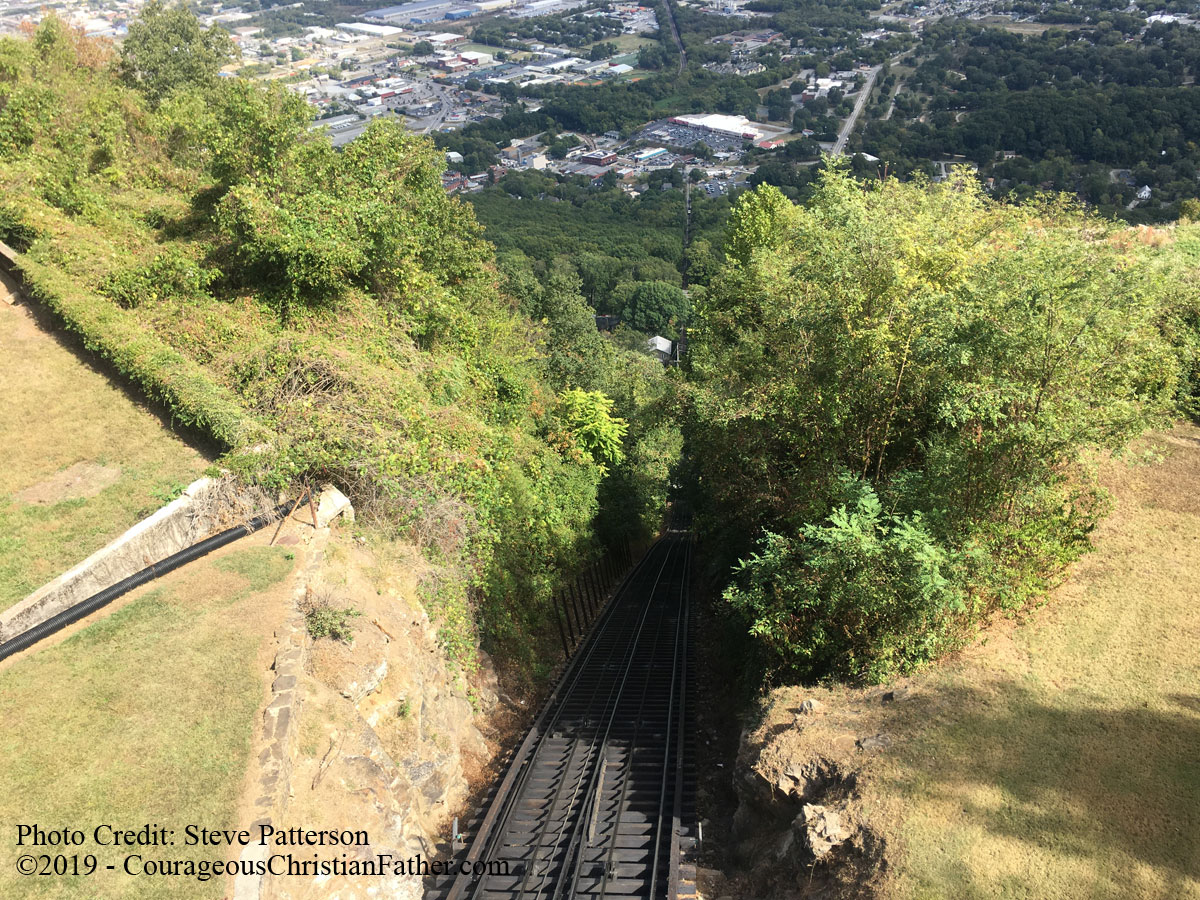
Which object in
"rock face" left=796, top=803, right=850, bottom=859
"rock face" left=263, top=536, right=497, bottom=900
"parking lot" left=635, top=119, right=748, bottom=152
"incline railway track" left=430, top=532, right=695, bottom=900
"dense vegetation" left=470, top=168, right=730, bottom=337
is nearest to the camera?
"rock face" left=796, top=803, right=850, bottom=859

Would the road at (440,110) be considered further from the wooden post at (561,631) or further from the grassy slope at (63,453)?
the grassy slope at (63,453)

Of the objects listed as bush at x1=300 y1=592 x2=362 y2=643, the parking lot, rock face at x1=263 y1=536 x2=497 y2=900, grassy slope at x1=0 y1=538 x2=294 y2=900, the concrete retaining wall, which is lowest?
the parking lot

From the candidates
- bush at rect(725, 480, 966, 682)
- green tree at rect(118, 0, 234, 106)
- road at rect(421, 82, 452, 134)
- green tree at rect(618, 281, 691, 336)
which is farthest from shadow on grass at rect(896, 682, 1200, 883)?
road at rect(421, 82, 452, 134)

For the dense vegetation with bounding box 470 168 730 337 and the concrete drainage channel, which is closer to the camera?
the concrete drainage channel

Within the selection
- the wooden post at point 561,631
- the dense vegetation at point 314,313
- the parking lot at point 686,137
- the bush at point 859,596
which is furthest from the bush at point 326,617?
the parking lot at point 686,137

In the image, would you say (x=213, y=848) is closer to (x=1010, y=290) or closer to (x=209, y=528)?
(x=209, y=528)

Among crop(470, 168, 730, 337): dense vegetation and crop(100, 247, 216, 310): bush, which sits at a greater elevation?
crop(100, 247, 216, 310): bush

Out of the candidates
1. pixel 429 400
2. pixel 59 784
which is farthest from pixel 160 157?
pixel 59 784

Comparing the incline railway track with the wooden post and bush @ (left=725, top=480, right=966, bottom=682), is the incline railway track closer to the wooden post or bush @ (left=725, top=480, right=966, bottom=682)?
the wooden post

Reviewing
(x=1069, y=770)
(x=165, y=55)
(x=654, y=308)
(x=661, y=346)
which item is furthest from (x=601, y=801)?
(x=654, y=308)
